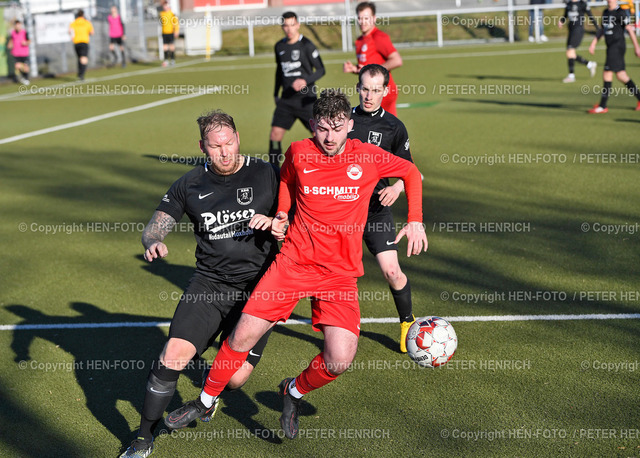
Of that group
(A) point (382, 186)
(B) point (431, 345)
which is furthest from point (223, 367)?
(A) point (382, 186)

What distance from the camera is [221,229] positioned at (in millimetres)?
5281

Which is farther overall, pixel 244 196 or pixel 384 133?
pixel 384 133

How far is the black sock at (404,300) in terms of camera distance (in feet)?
21.4

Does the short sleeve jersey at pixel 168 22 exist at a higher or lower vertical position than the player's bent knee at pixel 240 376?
higher

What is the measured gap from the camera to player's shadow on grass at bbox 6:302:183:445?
224 inches


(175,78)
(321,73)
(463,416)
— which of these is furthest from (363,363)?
(175,78)

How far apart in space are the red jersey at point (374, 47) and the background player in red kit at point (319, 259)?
6.24 metres

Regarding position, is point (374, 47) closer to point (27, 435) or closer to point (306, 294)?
point (306, 294)

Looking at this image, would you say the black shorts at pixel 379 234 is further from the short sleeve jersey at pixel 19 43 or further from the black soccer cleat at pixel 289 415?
the short sleeve jersey at pixel 19 43

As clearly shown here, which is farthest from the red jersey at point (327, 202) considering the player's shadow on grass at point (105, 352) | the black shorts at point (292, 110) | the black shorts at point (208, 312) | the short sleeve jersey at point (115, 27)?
the short sleeve jersey at point (115, 27)

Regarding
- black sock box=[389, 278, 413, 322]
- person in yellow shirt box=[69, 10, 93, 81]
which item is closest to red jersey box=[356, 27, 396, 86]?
black sock box=[389, 278, 413, 322]

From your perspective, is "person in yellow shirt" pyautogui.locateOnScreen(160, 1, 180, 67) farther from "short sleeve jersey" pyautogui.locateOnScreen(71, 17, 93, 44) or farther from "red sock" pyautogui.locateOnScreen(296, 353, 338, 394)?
"red sock" pyautogui.locateOnScreen(296, 353, 338, 394)

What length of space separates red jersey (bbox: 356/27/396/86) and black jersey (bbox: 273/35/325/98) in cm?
93

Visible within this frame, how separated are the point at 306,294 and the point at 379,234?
5.32 ft
